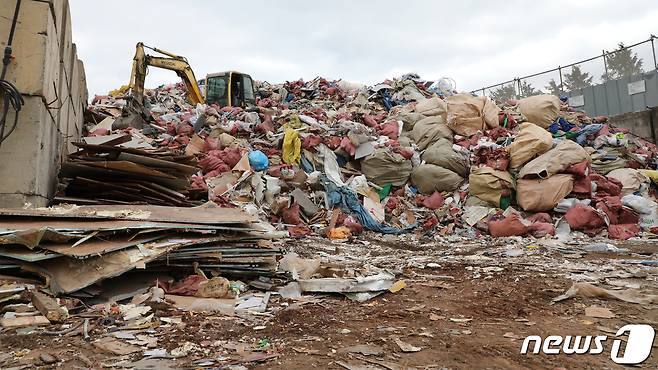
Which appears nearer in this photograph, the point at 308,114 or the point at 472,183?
the point at 472,183

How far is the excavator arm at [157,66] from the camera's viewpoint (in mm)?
10617

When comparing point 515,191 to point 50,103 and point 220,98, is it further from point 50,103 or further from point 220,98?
point 220,98

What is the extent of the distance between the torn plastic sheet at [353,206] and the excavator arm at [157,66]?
503cm

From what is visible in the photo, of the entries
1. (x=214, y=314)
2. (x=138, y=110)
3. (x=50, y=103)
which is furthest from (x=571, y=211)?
(x=138, y=110)

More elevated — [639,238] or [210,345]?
[210,345]

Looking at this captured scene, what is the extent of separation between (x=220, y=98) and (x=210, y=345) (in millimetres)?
11206

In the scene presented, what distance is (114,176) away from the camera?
4426 mm

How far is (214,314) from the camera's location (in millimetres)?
2707

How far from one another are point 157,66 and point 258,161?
18.1 feet

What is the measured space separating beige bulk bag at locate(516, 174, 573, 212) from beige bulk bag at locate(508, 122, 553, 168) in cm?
53

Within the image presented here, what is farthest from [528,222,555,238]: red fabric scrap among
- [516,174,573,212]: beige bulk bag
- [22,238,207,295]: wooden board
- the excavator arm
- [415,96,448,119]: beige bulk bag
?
the excavator arm

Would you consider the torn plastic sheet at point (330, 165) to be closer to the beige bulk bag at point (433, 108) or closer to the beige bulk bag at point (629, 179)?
the beige bulk bag at point (433, 108)

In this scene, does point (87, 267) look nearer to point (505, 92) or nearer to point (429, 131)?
point (429, 131)

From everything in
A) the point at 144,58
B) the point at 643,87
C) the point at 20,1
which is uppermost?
the point at 144,58
